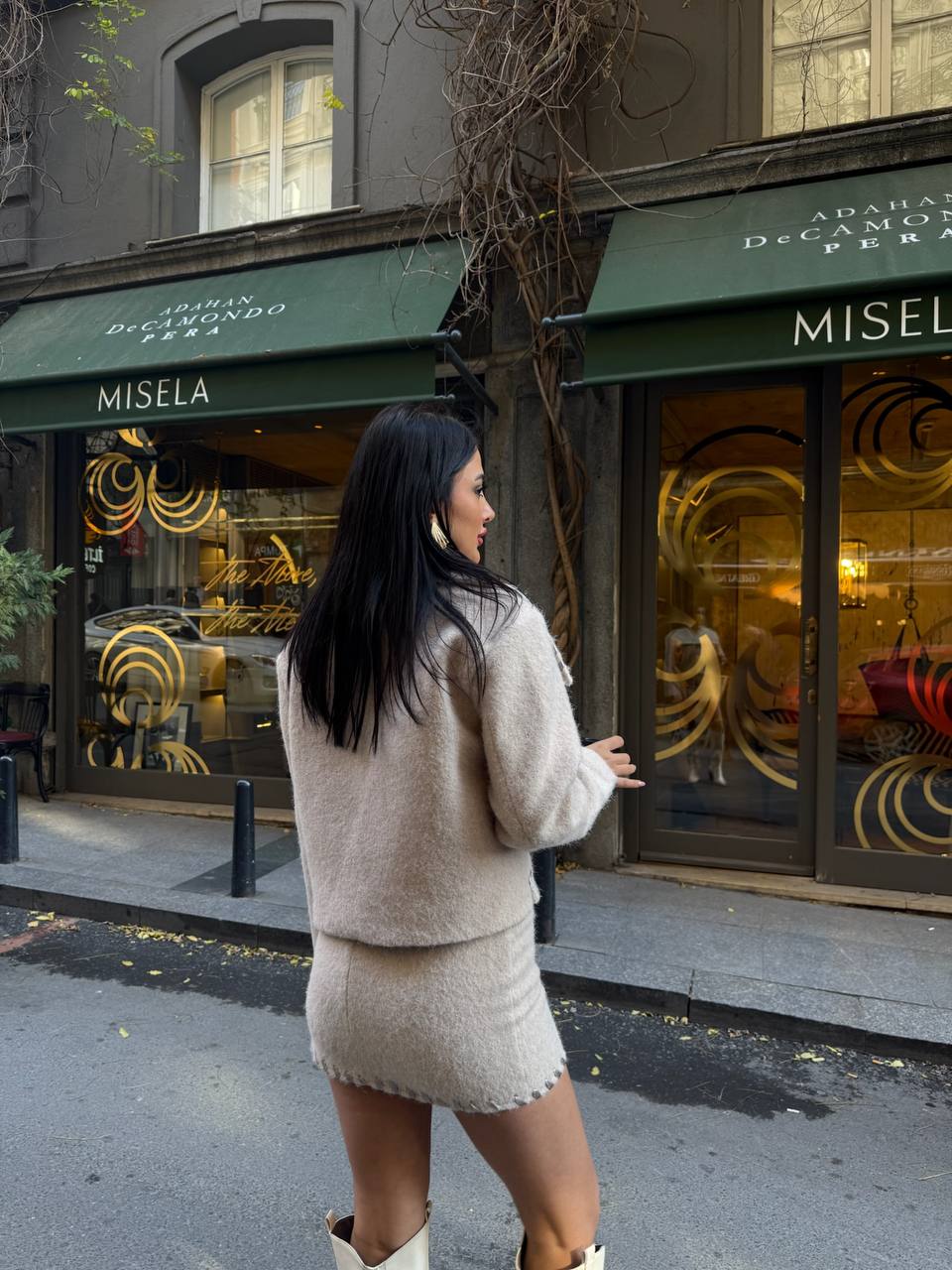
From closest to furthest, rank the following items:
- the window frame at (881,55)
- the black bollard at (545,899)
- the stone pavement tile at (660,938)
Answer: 1. the stone pavement tile at (660,938)
2. the black bollard at (545,899)
3. the window frame at (881,55)

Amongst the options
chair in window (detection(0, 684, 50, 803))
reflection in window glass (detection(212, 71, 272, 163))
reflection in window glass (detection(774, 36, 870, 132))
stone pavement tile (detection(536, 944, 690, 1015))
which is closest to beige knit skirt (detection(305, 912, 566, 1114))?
stone pavement tile (detection(536, 944, 690, 1015))

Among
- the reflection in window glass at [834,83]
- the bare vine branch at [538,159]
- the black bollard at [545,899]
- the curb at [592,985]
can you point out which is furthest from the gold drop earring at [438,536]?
the reflection in window glass at [834,83]

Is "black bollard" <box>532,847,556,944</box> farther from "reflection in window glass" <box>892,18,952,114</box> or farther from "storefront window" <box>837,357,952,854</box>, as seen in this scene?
"reflection in window glass" <box>892,18,952,114</box>

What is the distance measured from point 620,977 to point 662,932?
81cm

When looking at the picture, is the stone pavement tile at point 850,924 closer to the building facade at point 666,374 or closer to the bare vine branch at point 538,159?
the building facade at point 666,374

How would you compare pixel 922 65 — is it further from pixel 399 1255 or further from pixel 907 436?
pixel 399 1255

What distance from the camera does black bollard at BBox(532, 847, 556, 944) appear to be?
4840 mm

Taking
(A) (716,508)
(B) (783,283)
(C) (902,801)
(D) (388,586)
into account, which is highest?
(B) (783,283)

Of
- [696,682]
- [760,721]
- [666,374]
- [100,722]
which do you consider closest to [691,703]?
[696,682]

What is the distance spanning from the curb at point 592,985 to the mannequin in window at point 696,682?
2.25m

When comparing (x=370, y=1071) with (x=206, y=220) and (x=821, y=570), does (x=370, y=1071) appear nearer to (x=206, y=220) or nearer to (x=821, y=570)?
(x=821, y=570)

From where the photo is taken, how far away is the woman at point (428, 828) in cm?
135

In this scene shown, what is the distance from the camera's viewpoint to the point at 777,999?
13.8 feet

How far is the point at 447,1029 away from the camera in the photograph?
137 centimetres
